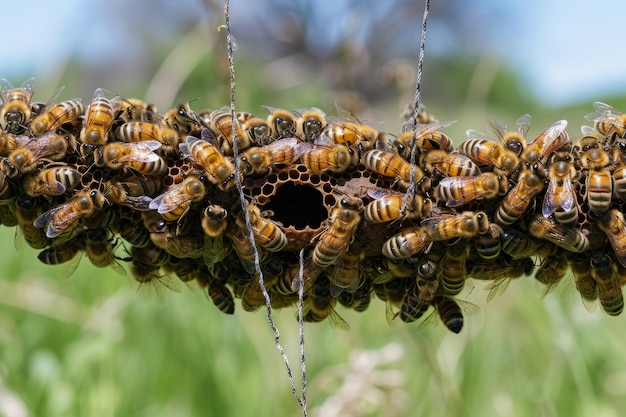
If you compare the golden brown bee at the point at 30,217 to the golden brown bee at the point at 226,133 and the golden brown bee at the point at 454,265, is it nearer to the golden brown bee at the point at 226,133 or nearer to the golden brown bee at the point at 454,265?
the golden brown bee at the point at 226,133

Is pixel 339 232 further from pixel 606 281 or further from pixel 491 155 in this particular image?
pixel 606 281

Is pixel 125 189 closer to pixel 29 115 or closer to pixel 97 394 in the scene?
pixel 29 115

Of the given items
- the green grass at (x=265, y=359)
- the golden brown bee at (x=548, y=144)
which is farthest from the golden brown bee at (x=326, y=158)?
the green grass at (x=265, y=359)

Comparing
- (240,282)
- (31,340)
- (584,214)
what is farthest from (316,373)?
(584,214)

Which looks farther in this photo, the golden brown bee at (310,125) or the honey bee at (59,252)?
the honey bee at (59,252)

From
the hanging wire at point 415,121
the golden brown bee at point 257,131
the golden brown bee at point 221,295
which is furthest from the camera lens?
the golden brown bee at point 221,295

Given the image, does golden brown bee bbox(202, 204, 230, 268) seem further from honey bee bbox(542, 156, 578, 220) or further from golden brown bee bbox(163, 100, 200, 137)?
honey bee bbox(542, 156, 578, 220)
